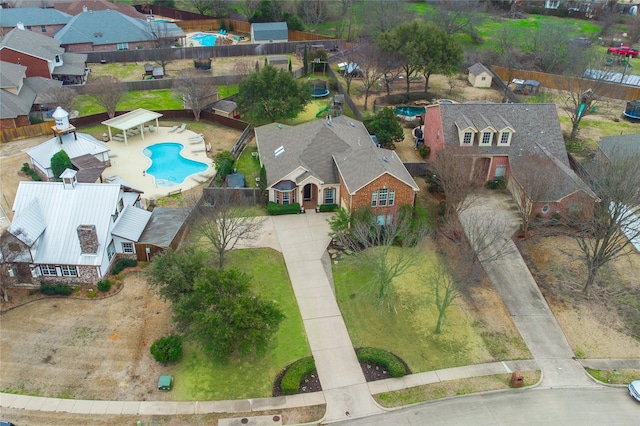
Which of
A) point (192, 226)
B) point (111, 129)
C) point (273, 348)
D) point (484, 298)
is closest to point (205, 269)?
point (273, 348)

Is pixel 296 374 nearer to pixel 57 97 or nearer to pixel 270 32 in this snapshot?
pixel 57 97

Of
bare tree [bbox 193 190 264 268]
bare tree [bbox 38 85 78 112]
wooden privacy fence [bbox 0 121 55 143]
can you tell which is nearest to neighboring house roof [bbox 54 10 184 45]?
bare tree [bbox 38 85 78 112]

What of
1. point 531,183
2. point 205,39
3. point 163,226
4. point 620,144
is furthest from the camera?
point 205,39

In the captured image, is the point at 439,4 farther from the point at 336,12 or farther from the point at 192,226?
the point at 192,226

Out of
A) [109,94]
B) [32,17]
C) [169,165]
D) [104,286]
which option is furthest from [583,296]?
[32,17]

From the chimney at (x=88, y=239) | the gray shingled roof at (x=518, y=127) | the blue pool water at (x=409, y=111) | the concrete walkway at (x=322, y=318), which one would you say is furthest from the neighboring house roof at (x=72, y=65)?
the gray shingled roof at (x=518, y=127)

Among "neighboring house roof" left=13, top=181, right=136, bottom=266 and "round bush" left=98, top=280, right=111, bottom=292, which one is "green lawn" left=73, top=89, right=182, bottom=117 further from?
"round bush" left=98, top=280, right=111, bottom=292
